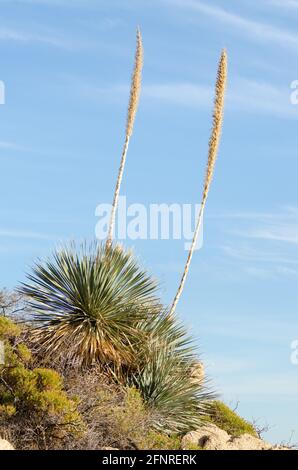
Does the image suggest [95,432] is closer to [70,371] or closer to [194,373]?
[70,371]

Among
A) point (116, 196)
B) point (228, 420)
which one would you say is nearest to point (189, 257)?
point (116, 196)

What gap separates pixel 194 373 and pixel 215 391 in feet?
1.87

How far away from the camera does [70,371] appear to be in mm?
18109

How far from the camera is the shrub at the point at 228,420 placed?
21125 mm

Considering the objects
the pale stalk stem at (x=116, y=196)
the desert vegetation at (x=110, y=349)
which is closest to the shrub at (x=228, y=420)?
the desert vegetation at (x=110, y=349)

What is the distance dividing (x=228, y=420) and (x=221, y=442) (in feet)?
15.1

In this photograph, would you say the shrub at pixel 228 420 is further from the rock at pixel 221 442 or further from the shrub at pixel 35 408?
the shrub at pixel 35 408

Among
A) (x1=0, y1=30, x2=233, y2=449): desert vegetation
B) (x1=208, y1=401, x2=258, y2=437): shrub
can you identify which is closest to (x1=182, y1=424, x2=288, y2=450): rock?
(x1=0, y1=30, x2=233, y2=449): desert vegetation

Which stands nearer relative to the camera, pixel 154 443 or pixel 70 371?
pixel 154 443

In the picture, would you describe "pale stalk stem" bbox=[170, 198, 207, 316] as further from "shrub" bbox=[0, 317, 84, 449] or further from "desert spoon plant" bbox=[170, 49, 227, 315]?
"shrub" bbox=[0, 317, 84, 449]

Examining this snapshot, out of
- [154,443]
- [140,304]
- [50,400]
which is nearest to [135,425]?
[154,443]

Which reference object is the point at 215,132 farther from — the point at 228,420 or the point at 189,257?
the point at 228,420

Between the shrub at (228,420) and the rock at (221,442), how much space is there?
357cm
